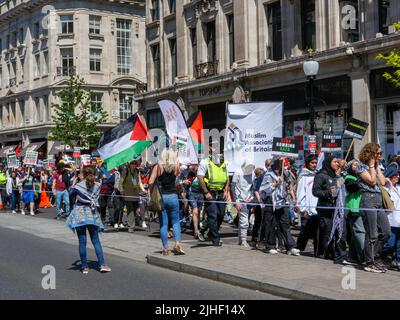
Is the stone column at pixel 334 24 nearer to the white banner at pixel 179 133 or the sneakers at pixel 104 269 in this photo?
the white banner at pixel 179 133

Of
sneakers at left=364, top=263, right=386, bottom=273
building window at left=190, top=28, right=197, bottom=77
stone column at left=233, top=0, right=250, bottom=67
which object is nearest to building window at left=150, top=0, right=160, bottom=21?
building window at left=190, top=28, right=197, bottom=77

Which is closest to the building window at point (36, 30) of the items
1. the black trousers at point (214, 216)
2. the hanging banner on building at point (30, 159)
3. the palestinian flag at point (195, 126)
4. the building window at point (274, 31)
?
the hanging banner on building at point (30, 159)

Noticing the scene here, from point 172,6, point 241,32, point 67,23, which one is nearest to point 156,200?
Result: point 241,32

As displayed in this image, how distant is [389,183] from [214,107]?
69.3 feet

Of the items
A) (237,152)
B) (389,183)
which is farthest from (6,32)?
(389,183)

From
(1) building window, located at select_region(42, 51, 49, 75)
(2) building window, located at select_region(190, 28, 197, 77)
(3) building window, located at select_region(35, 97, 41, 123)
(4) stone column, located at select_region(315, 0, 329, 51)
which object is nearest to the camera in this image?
(4) stone column, located at select_region(315, 0, 329, 51)

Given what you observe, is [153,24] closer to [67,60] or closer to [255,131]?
[67,60]

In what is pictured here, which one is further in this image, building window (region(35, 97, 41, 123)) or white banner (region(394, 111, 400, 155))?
building window (region(35, 97, 41, 123))

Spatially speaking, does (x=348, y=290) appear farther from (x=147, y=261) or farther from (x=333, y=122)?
(x=333, y=122)

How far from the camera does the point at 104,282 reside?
9156mm

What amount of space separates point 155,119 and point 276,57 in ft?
37.0

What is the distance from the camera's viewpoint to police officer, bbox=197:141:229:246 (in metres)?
12.2

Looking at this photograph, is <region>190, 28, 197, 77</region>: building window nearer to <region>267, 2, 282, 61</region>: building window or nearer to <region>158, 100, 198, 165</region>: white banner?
<region>267, 2, 282, 61</region>: building window

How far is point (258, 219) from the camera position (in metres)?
12.6
